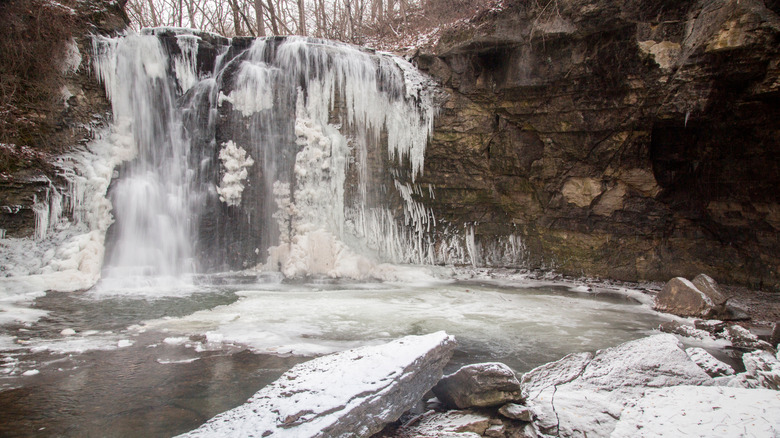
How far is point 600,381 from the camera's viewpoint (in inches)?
160

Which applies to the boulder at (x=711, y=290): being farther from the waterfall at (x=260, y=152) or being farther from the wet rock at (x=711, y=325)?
the waterfall at (x=260, y=152)

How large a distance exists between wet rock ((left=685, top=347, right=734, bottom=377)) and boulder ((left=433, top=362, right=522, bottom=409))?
2261 millimetres

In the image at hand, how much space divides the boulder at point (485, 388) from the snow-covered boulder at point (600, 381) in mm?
236

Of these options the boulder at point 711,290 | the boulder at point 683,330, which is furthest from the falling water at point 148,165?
the boulder at point 711,290

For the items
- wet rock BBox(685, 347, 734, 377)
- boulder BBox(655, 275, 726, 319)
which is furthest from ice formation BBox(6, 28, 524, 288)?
wet rock BBox(685, 347, 734, 377)

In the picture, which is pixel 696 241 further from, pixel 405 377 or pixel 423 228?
pixel 405 377

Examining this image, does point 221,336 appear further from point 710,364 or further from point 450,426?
point 710,364

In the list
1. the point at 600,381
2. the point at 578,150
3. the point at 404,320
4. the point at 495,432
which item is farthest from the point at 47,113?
the point at 578,150

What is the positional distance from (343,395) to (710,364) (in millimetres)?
3674

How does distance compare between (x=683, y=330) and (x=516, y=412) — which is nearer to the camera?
(x=516, y=412)

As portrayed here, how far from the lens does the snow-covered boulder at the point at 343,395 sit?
9.15ft

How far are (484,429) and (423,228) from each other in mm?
7270

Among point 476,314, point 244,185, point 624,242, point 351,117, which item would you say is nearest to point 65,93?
point 244,185

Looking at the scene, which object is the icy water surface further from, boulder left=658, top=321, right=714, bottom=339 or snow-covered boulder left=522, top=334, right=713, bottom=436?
snow-covered boulder left=522, top=334, right=713, bottom=436
